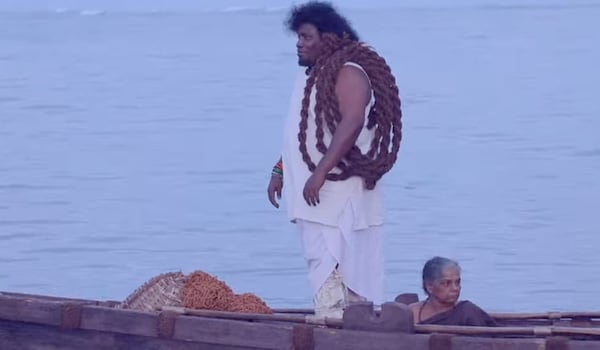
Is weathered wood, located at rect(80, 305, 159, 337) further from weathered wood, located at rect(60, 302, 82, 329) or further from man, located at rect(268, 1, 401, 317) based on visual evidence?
man, located at rect(268, 1, 401, 317)

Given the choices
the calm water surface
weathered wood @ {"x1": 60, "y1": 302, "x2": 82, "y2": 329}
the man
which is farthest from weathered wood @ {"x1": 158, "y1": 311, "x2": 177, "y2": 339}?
the calm water surface

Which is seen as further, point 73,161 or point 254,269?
point 73,161

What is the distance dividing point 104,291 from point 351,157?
149 inches

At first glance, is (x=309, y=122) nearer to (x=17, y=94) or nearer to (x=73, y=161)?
(x=73, y=161)

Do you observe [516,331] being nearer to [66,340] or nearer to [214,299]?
[214,299]

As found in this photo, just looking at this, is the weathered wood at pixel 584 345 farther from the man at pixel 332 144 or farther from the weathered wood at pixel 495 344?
the man at pixel 332 144

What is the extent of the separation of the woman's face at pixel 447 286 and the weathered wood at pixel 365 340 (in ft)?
1.40

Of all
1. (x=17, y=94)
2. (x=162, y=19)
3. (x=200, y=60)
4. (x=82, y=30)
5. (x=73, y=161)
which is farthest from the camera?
(x=162, y=19)

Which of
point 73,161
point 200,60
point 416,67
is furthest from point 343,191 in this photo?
point 200,60

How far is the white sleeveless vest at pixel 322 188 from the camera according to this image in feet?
18.4

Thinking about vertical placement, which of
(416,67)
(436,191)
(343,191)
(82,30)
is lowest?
(343,191)

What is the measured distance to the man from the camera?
5527 mm

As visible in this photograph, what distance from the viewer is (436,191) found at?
42.3 feet

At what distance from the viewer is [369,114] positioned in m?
5.68
